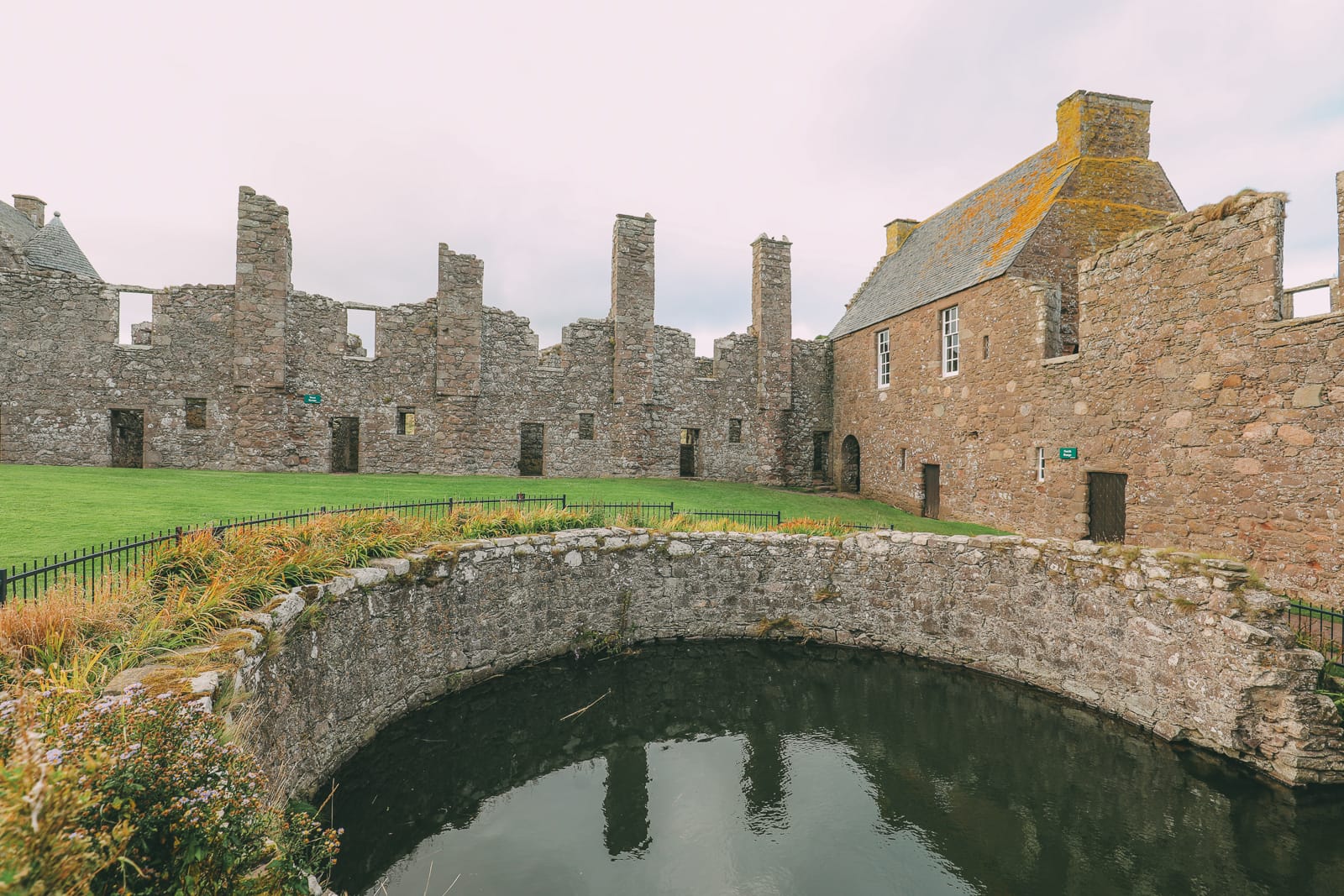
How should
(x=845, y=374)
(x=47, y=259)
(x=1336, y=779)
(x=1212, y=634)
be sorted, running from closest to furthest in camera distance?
1. (x=1336, y=779)
2. (x=1212, y=634)
3. (x=47, y=259)
4. (x=845, y=374)

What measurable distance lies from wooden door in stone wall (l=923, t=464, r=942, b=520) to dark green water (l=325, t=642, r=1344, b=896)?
31.0ft

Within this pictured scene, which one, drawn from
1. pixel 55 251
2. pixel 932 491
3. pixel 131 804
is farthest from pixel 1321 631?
pixel 55 251

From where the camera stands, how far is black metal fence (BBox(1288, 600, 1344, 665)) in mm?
8211

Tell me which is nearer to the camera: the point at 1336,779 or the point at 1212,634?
the point at 1336,779

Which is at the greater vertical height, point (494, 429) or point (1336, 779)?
point (494, 429)

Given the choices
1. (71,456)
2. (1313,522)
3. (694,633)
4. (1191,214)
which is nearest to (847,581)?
(694,633)

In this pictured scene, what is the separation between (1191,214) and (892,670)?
10546 millimetres

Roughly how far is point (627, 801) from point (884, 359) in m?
18.2

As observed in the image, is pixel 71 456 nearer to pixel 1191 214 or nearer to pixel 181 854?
pixel 181 854

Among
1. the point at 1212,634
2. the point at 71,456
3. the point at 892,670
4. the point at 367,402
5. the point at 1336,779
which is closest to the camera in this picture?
the point at 1336,779

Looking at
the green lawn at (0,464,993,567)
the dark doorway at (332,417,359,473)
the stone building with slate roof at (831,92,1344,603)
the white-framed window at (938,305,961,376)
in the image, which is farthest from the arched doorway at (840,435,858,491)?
the dark doorway at (332,417,359,473)

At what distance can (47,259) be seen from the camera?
21875mm

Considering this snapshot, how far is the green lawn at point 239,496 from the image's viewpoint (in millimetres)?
9016

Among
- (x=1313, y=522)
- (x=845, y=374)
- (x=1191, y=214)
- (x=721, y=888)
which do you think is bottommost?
(x=721, y=888)
